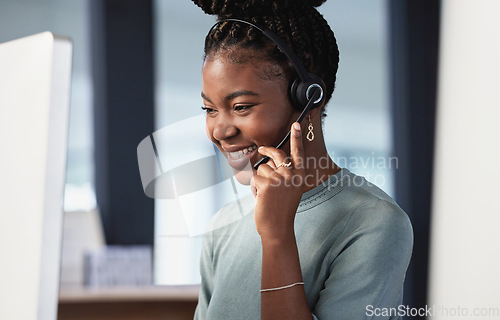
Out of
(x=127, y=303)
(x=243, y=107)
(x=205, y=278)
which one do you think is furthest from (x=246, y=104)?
(x=127, y=303)

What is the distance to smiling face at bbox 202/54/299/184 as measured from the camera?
905 millimetres

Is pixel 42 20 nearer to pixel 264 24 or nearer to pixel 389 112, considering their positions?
pixel 389 112

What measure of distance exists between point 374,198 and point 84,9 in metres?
2.31

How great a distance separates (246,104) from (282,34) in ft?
0.46

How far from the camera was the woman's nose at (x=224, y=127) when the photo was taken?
3.04ft

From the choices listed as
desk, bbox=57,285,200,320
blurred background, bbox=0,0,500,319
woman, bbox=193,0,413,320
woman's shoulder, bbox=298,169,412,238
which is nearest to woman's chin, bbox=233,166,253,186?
woman, bbox=193,0,413,320

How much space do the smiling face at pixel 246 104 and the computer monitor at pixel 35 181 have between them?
0.43m

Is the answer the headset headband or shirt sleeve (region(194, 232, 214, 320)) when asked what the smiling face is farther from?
shirt sleeve (region(194, 232, 214, 320))

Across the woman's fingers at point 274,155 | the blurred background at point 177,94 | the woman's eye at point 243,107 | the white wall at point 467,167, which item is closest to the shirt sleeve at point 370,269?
the woman's fingers at point 274,155

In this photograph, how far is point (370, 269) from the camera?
803 millimetres

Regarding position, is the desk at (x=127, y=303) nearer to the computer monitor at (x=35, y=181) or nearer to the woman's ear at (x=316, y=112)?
the woman's ear at (x=316, y=112)

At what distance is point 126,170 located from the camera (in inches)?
107

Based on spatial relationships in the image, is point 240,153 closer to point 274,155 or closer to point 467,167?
point 274,155

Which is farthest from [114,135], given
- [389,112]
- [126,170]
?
[389,112]
